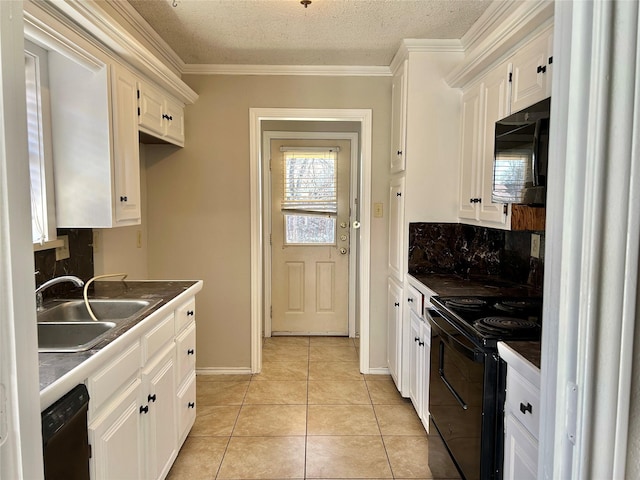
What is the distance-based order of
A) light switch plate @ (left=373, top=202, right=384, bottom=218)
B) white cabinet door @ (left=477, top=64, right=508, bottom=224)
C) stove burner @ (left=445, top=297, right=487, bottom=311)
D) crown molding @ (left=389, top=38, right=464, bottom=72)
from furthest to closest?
light switch plate @ (left=373, top=202, right=384, bottom=218) → crown molding @ (left=389, top=38, right=464, bottom=72) → white cabinet door @ (left=477, top=64, right=508, bottom=224) → stove burner @ (left=445, top=297, right=487, bottom=311)

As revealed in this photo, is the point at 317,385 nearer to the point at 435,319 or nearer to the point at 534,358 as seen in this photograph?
the point at 435,319

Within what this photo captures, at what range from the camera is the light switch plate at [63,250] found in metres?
2.09

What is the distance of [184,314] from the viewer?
2238 millimetres

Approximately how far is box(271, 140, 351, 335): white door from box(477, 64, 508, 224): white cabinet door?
2.05 metres

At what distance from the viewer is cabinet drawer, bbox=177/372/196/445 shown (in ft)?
7.16

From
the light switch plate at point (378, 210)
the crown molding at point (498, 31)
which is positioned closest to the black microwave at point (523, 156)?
the crown molding at point (498, 31)

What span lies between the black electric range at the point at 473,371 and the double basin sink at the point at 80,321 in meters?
1.32

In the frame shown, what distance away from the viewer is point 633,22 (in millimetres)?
505

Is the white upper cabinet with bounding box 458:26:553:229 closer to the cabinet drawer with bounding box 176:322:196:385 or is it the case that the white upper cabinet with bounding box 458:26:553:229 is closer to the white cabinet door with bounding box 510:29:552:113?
the white cabinet door with bounding box 510:29:552:113

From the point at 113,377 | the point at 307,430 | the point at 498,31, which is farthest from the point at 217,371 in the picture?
the point at 498,31

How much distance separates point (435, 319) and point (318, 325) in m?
2.61

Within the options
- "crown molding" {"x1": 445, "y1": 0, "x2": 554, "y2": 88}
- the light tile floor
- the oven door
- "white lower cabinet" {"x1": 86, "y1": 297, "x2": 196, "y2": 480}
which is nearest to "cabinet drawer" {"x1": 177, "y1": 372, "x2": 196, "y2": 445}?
"white lower cabinet" {"x1": 86, "y1": 297, "x2": 196, "y2": 480}

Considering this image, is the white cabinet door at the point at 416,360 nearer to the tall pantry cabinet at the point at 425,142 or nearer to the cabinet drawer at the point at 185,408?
the tall pantry cabinet at the point at 425,142

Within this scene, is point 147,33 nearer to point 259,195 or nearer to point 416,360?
point 259,195
